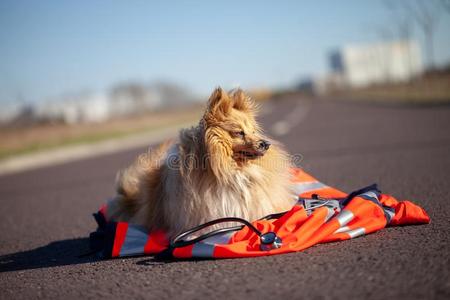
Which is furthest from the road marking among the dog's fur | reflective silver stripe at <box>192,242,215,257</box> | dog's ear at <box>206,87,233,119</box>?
reflective silver stripe at <box>192,242,215,257</box>

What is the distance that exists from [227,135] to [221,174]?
422mm

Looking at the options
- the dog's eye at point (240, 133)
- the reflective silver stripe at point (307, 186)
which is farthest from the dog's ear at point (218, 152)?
the reflective silver stripe at point (307, 186)

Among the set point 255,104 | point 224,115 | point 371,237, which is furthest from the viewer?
point 255,104

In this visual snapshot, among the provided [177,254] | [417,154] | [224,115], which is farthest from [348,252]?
[417,154]

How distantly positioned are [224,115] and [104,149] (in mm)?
22970

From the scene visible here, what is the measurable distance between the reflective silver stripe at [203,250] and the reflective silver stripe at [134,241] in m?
0.72

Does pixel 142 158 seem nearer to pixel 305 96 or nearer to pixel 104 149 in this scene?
pixel 104 149

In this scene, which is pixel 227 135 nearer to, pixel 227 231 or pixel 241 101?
pixel 241 101

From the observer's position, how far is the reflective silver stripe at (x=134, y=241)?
4863 millimetres

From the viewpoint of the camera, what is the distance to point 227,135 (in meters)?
4.87

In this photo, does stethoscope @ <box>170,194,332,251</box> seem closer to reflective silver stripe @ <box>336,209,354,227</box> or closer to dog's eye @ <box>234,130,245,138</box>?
reflective silver stripe @ <box>336,209,354,227</box>

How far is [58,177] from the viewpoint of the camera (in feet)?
49.8

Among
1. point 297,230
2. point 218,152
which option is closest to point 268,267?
point 297,230

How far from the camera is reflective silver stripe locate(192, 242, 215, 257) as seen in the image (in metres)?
4.38
